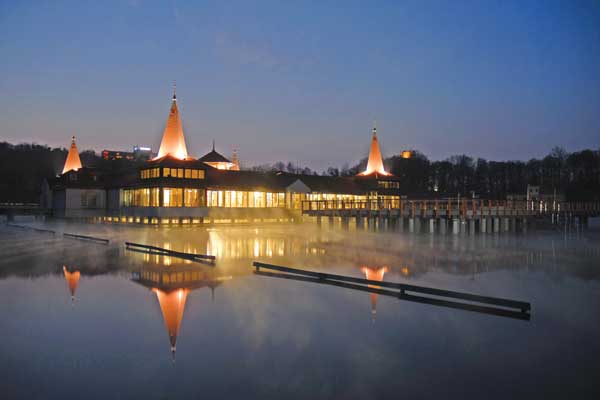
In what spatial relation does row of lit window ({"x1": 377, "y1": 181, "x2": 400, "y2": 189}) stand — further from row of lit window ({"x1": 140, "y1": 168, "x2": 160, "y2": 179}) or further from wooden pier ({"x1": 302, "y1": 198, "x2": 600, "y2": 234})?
row of lit window ({"x1": 140, "y1": 168, "x2": 160, "y2": 179})

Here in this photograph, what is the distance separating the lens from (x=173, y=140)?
1649 inches

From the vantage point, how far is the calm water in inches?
254

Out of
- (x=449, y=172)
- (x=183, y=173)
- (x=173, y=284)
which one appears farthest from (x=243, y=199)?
(x=449, y=172)

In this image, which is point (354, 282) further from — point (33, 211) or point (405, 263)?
point (33, 211)

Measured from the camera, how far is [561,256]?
20.5 metres

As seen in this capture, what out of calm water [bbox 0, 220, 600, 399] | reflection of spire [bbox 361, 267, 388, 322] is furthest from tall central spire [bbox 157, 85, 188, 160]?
reflection of spire [bbox 361, 267, 388, 322]

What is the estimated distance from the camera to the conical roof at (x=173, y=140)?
137ft

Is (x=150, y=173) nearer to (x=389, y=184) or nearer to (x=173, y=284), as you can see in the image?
(x=389, y=184)

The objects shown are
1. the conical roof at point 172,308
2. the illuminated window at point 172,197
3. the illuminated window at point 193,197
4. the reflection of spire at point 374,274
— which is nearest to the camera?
the conical roof at point 172,308

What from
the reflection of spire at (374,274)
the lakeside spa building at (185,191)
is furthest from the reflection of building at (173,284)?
the lakeside spa building at (185,191)

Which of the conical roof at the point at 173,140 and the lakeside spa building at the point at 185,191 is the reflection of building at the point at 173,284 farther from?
the conical roof at the point at 173,140

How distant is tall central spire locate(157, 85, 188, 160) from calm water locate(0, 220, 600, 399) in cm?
2641

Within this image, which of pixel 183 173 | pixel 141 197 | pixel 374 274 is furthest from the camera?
pixel 141 197

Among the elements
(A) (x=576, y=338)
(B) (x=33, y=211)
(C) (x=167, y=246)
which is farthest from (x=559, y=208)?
(B) (x=33, y=211)
